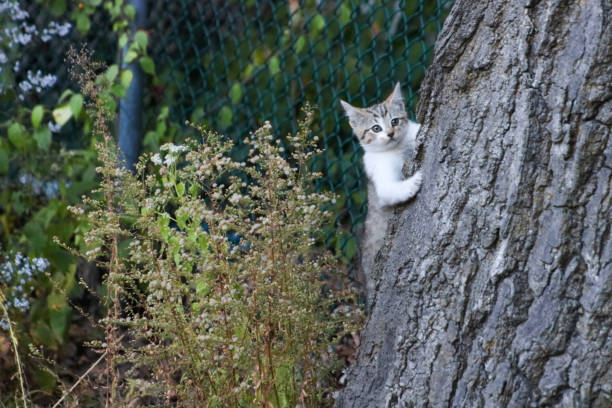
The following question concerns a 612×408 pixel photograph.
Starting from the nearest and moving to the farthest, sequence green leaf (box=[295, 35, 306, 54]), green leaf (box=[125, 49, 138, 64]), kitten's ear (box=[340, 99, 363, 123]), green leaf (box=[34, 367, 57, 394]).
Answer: kitten's ear (box=[340, 99, 363, 123]) → green leaf (box=[34, 367, 57, 394]) → green leaf (box=[295, 35, 306, 54]) → green leaf (box=[125, 49, 138, 64])

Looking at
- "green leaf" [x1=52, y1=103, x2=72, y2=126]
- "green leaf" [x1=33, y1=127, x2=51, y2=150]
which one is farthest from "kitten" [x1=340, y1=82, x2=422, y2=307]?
"green leaf" [x1=33, y1=127, x2=51, y2=150]

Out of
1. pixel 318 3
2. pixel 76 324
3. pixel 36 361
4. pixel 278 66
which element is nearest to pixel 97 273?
pixel 76 324

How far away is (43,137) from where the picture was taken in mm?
4184

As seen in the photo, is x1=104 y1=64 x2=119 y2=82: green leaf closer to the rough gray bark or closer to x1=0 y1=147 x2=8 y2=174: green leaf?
x1=0 y1=147 x2=8 y2=174: green leaf

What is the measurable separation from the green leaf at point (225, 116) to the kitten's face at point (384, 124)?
3.87 ft

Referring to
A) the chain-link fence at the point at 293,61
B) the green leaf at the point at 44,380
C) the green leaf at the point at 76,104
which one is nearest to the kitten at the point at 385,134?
the chain-link fence at the point at 293,61

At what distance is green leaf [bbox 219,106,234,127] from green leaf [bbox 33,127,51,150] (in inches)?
38.7

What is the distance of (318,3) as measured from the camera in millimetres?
3969

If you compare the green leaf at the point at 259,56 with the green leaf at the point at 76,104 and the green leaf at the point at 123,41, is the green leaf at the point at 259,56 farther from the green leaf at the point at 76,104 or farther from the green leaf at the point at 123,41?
the green leaf at the point at 76,104

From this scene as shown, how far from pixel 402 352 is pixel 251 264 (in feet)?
1.67

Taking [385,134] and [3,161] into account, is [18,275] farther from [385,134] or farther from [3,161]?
[385,134]

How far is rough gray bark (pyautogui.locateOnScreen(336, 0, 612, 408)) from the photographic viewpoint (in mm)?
1835

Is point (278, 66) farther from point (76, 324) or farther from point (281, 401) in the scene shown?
point (281, 401)

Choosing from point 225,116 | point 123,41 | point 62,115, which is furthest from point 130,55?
point 225,116
